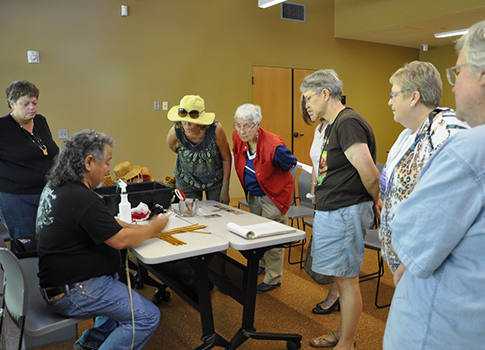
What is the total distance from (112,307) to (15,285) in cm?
42

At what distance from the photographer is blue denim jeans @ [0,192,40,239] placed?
2918 millimetres

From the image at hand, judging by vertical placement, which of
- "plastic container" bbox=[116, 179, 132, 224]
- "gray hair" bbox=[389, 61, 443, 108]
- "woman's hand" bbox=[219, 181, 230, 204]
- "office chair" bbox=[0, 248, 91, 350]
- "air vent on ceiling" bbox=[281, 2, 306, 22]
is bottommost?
"office chair" bbox=[0, 248, 91, 350]

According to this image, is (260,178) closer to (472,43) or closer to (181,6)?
(472,43)

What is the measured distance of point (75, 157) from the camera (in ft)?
6.14

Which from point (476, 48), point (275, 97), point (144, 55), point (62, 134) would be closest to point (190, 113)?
point (476, 48)

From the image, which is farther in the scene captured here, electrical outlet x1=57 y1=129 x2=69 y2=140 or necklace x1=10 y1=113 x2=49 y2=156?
electrical outlet x1=57 y1=129 x2=69 y2=140

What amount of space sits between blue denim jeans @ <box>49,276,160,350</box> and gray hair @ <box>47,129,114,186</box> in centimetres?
47

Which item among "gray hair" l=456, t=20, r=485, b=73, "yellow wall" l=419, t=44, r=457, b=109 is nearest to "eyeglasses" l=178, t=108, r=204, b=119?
"gray hair" l=456, t=20, r=485, b=73

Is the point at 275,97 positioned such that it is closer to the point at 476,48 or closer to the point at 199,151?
the point at 199,151

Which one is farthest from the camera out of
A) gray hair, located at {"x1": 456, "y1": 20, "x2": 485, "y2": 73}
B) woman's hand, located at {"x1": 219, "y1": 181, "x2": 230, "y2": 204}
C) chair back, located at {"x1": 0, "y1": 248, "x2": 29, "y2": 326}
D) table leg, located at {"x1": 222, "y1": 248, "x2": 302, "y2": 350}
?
woman's hand, located at {"x1": 219, "y1": 181, "x2": 230, "y2": 204}

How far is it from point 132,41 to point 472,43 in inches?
213

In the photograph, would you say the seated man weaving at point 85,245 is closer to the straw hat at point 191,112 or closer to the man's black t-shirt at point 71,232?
the man's black t-shirt at point 71,232

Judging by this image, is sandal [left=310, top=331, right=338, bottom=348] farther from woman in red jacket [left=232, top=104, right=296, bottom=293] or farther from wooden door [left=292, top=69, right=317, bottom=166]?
wooden door [left=292, top=69, right=317, bottom=166]

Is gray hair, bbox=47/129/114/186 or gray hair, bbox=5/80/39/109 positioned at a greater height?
gray hair, bbox=5/80/39/109
